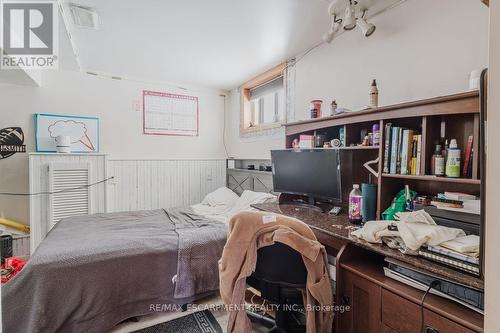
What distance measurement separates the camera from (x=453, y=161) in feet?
4.40

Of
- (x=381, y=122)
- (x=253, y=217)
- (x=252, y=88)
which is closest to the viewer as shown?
(x=253, y=217)

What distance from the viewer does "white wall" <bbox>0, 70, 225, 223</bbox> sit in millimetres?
2992

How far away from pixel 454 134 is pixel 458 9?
740 mm

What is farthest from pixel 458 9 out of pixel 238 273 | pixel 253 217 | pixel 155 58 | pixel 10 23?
pixel 10 23

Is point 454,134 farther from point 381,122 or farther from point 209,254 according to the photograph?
point 209,254

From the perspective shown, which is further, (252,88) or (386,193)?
(252,88)

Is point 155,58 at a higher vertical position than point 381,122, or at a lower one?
higher

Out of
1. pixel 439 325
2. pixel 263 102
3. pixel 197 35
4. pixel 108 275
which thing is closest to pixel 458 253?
pixel 439 325

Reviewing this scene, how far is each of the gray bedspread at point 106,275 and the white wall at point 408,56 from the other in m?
1.71

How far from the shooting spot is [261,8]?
1.95m

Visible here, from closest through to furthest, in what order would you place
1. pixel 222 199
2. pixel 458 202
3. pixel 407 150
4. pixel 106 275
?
pixel 458 202
pixel 407 150
pixel 106 275
pixel 222 199

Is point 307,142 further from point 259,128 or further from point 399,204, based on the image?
point 259,128

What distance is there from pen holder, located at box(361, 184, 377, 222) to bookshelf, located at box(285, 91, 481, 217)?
4 cm

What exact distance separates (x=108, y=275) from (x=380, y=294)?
1722mm
